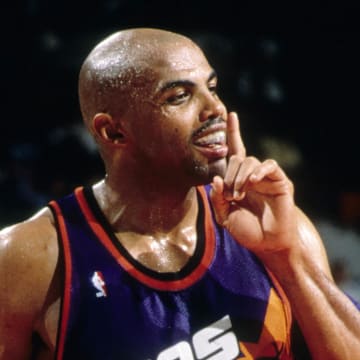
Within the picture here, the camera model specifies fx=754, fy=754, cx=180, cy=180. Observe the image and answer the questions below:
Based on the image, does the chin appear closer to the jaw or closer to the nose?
the jaw

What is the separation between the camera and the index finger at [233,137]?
1.90 m

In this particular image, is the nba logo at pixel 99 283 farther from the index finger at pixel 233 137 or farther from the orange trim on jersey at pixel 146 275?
the index finger at pixel 233 137

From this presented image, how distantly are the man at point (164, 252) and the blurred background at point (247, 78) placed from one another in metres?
2.81

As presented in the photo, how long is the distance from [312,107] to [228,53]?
677mm

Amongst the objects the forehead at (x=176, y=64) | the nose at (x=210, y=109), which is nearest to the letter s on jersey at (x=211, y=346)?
the nose at (x=210, y=109)

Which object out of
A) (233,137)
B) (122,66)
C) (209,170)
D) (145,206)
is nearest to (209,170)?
(209,170)

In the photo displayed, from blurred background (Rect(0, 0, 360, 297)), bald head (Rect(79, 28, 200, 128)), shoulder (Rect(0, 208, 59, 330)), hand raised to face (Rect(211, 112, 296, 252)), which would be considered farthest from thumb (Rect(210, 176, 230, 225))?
blurred background (Rect(0, 0, 360, 297))

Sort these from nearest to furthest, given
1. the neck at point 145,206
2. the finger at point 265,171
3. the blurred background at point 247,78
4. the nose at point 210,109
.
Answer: the finger at point 265,171 < the nose at point 210,109 < the neck at point 145,206 < the blurred background at point 247,78

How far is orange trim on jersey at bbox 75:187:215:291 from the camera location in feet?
6.26

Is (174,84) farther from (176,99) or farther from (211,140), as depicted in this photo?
(211,140)

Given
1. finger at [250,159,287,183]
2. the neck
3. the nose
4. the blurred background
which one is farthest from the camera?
the blurred background

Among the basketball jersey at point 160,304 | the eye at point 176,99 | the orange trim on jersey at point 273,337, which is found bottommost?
the orange trim on jersey at point 273,337

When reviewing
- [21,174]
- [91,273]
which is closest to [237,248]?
[91,273]

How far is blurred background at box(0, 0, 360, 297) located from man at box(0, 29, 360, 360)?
2811mm
